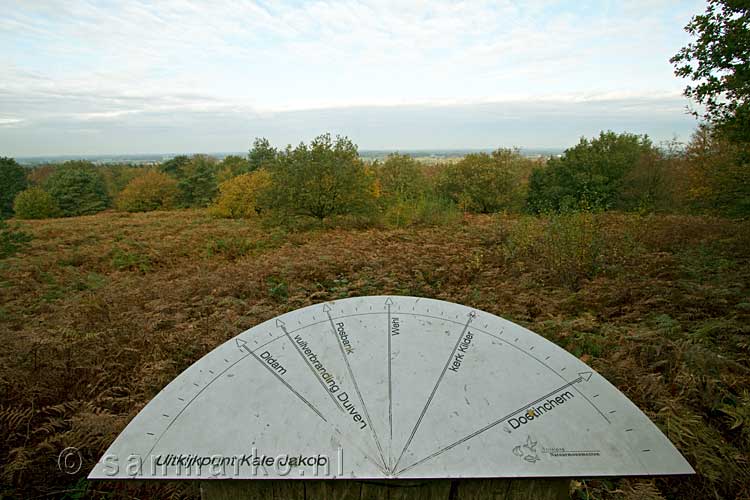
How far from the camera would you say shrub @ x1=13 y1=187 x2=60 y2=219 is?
1351 inches

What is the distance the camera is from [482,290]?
5.87 metres


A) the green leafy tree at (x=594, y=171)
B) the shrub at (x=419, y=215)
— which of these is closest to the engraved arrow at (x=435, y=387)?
the shrub at (x=419, y=215)

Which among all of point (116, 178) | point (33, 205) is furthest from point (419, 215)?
point (116, 178)

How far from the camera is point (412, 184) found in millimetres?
40906

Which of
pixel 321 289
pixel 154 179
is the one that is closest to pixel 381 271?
pixel 321 289

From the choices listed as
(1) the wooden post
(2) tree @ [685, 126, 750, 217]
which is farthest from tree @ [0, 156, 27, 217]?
(2) tree @ [685, 126, 750, 217]

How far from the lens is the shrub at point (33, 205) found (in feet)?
113

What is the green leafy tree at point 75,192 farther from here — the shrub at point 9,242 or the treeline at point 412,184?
the shrub at point 9,242

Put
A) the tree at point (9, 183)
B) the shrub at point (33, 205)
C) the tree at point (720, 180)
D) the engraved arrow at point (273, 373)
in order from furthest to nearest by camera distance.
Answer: the tree at point (9, 183) < the shrub at point (33, 205) < the tree at point (720, 180) < the engraved arrow at point (273, 373)

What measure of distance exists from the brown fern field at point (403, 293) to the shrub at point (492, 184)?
19.7m

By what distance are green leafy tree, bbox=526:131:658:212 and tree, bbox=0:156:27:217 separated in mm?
51222

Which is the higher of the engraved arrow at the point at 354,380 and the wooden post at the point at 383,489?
the engraved arrow at the point at 354,380

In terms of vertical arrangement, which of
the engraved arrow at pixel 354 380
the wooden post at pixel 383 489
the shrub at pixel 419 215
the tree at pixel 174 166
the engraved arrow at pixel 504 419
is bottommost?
the shrub at pixel 419 215

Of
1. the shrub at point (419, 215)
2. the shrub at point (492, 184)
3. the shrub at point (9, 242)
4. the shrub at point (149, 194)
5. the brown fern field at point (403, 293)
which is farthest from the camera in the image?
the shrub at point (149, 194)
